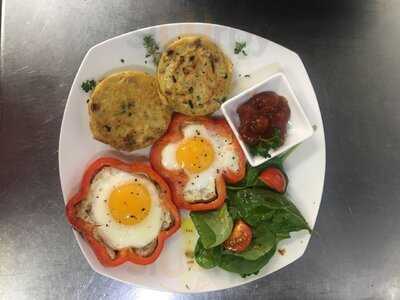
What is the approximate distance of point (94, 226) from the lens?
1641 millimetres

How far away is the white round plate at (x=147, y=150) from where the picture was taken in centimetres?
161

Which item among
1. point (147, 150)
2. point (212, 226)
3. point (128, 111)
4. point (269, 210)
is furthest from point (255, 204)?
point (128, 111)

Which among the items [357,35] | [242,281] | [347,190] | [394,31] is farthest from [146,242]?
[394,31]

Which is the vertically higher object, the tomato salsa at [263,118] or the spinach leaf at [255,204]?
A: the tomato salsa at [263,118]

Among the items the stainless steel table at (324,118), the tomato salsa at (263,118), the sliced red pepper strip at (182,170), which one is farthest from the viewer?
the stainless steel table at (324,118)

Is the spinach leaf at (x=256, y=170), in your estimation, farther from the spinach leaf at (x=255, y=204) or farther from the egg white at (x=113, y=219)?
the egg white at (x=113, y=219)

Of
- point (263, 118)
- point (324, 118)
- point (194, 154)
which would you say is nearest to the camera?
point (263, 118)

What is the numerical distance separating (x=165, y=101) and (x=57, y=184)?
0.61 meters

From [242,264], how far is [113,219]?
0.51 meters

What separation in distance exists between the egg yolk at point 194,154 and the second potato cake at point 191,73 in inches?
4.7

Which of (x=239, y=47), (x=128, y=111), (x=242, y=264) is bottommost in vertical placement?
(x=242, y=264)

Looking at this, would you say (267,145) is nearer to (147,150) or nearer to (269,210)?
(269,210)

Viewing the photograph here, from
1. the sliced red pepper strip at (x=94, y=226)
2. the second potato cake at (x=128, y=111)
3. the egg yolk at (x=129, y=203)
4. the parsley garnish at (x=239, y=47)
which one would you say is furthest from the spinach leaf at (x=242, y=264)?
the parsley garnish at (x=239, y=47)

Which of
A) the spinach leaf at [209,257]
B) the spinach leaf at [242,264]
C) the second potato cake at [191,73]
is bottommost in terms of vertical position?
the spinach leaf at [242,264]
